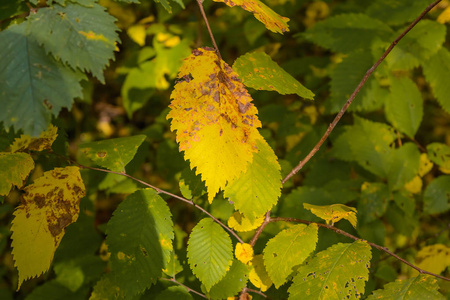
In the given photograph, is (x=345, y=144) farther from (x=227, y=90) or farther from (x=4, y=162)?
(x=4, y=162)

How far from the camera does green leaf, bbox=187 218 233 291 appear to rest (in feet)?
3.43

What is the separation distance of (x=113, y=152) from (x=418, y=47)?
4.68 ft

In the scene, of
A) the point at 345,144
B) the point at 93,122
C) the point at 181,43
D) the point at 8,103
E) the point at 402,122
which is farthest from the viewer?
the point at 93,122

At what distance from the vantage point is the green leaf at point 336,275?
3.02ft

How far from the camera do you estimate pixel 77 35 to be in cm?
91

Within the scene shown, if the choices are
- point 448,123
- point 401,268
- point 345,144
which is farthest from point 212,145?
point 448,123

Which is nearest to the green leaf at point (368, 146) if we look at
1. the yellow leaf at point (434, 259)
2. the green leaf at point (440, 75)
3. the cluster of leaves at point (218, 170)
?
the cluster of leaves at point (218, 170)

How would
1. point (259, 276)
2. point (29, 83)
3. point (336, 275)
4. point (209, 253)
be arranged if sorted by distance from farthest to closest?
point (259, 276), point (209, 253), point (336, 275), point (29, 83)

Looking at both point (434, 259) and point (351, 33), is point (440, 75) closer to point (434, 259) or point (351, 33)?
point (351, 33)

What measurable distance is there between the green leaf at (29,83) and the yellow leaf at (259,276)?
2.41 ft

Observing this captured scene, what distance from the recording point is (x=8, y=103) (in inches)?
32.0

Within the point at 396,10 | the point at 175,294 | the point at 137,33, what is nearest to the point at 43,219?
the point at 175,294

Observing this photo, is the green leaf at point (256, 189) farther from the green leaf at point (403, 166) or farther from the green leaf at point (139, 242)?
the green leaf at point (403, 166)

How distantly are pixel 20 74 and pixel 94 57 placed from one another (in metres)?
0.17
